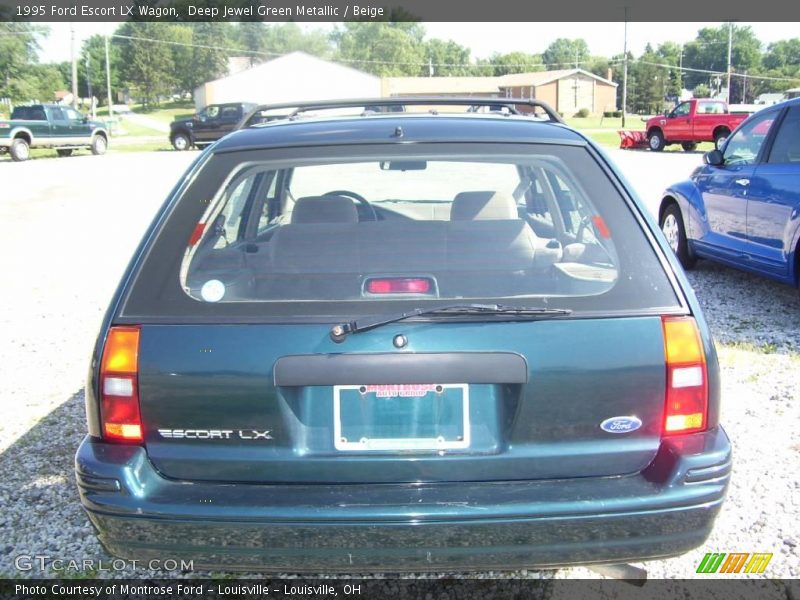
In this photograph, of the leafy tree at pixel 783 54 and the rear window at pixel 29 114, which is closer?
the rear window at pixel 29 114

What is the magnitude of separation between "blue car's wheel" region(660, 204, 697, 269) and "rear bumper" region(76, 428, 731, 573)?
6206 millimetres

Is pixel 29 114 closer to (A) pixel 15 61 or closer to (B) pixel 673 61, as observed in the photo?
(A) pixel 15 61

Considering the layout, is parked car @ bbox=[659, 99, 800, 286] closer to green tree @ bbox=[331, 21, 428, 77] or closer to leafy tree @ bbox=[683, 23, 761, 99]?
green tree @ bbox=[331, 21, 428, 77]

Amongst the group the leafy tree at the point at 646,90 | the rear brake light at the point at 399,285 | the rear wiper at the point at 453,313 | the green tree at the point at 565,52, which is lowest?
the rear wiper at the point at 453,313

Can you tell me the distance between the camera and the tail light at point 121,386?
2.33 metres

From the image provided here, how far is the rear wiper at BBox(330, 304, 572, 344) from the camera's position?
227 cm

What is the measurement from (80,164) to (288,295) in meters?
26.7

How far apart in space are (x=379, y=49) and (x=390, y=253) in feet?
386

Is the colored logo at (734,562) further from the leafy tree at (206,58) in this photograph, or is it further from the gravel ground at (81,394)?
the leafy tree at (206,58)

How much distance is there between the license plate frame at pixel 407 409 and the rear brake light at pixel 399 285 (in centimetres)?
31

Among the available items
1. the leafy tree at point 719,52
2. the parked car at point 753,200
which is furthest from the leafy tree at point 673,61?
the parked car at point 753,200

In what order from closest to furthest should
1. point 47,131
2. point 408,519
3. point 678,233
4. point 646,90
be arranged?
1. point 408,519
2. point 678,233
3. point 47,131
4. point 646,90

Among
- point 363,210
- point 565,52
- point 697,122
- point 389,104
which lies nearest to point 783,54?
point 565,52

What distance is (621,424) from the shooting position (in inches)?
91.1
